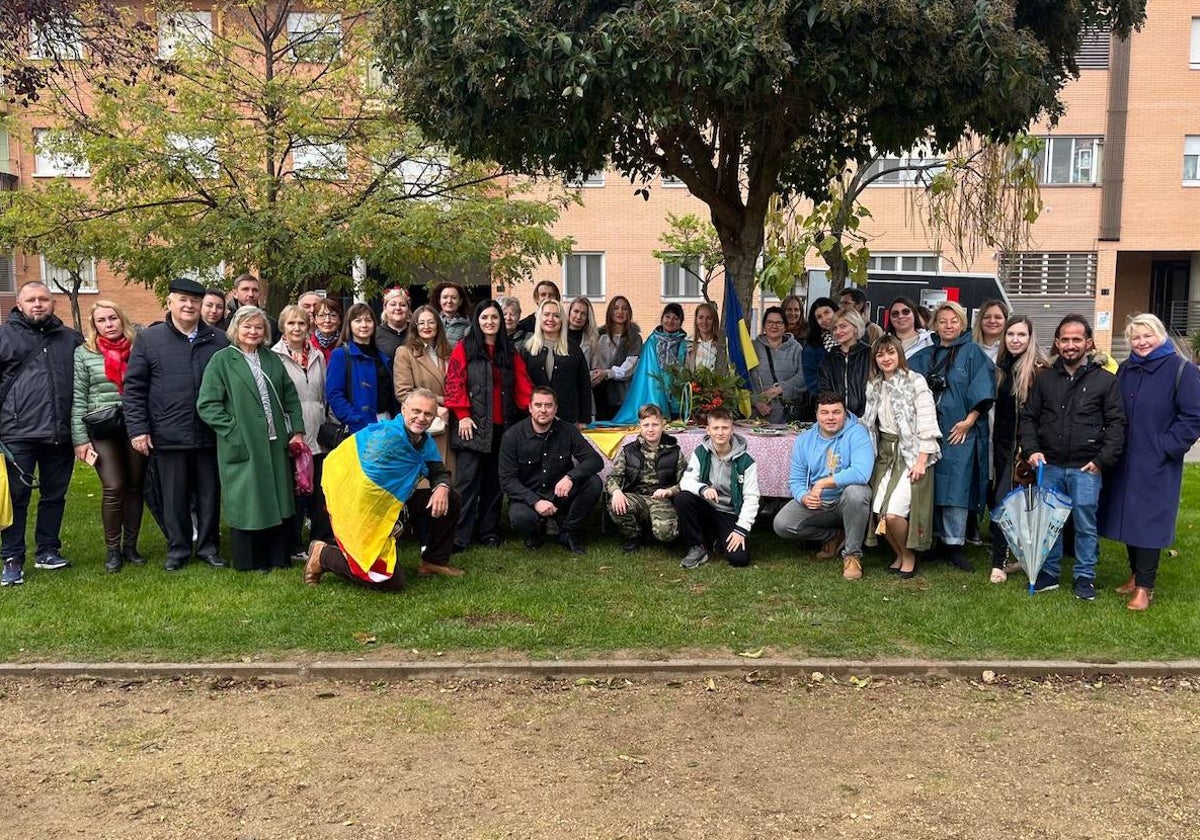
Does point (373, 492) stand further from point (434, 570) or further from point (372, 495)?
point (434, 570)

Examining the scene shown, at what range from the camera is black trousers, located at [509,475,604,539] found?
7391 mm

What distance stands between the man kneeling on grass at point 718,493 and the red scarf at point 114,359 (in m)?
3.93

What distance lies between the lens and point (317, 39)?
12906 millimetres

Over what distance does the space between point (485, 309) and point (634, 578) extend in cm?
230

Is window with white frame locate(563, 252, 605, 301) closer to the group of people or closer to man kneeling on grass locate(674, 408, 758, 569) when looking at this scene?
the group of people

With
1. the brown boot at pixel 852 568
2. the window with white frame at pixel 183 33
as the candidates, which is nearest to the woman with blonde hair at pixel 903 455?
the brown boot at pixel 852 568

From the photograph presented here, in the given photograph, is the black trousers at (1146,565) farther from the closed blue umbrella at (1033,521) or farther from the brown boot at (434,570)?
the brown boot at (434,570)

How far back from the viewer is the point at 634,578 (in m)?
6.71

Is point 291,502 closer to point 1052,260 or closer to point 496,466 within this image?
point 496,466

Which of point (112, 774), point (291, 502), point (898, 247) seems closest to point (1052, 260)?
point (898, 247)

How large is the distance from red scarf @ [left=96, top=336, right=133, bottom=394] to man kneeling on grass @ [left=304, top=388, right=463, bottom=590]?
1.63 metres

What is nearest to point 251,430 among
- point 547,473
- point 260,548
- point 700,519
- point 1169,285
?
point 260,548

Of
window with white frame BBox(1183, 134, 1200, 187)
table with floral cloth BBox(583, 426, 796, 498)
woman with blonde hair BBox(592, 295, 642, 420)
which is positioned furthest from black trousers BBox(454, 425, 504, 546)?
window with white frame BBox(1183, 134, 1200, 187)

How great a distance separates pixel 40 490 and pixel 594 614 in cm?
390
